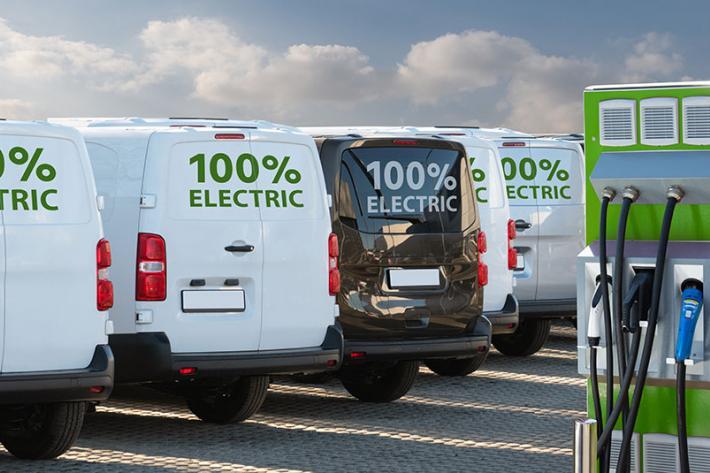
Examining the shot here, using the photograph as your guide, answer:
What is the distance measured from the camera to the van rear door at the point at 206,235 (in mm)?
9555

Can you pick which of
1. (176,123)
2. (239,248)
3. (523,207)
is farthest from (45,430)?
(523,207)

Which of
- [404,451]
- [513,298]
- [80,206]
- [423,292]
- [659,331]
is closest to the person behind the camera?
[659,331]

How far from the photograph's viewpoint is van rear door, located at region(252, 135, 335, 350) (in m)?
9.91

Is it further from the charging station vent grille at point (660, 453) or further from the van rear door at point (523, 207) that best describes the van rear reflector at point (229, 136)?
the van rear door at point (523, 207)

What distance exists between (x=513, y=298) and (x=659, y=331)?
7.84m

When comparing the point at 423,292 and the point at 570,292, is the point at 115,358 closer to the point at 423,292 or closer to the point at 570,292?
the point at 423,292

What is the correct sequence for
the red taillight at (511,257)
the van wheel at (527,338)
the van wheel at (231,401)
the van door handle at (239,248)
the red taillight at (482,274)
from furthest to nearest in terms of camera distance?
the van wheel at (527,338)
the red taillight at (511,257)
the red taillight at (482,274)
the van wheel at (231,401)
the van door handle at (239,248)

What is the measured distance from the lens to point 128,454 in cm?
923

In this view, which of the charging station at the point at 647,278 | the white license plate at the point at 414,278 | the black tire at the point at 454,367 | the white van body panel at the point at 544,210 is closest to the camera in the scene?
the charging station at the point at 647,278

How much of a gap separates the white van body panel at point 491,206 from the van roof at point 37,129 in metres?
4.24

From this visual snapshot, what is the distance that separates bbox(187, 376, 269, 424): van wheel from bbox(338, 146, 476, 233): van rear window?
4.70ft

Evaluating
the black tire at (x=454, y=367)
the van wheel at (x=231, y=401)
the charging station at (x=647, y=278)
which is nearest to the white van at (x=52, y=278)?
the van wheel at (x=231, y=401)

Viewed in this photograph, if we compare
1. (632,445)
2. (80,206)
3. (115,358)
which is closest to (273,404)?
(115,358)

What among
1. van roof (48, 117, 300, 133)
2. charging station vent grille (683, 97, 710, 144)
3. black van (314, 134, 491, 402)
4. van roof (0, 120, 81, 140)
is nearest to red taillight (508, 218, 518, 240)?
black van (314, 134, 491, 402)
